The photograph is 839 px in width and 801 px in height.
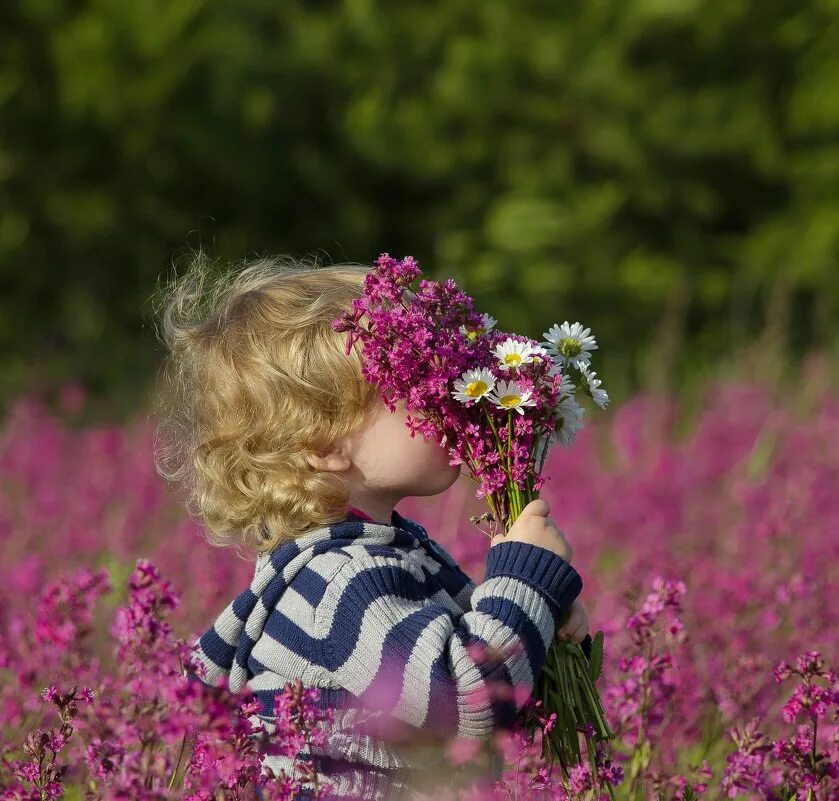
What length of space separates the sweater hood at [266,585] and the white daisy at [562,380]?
1.37ft

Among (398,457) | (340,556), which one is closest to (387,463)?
(398,457)

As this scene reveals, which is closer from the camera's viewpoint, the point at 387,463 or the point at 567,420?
the point at 567,420

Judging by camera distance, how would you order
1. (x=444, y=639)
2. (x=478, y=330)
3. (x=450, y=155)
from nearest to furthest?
(x=444, y=639) → (x=478, y=330) → (x=450, y=155)

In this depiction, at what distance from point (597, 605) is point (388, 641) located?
202 cm

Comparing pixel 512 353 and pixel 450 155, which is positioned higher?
pixel 450 155

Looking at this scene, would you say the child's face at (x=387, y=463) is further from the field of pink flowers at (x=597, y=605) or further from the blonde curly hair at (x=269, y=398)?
the field of pink flowers at (x=597, y=605)

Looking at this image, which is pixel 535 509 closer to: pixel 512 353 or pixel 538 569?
pixel 538 569

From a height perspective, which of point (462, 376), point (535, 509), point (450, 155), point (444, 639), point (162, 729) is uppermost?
point (450, 155)

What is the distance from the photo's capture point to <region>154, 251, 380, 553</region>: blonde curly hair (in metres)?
2.42

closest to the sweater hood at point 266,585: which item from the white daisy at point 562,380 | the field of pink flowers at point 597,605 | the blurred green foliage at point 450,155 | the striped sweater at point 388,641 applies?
the striped sweater at point 388,641

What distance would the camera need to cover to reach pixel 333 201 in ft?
41.9

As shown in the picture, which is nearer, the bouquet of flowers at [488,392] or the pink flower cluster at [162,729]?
the pink flower cluster at [162,729]

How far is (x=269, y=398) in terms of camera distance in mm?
2473

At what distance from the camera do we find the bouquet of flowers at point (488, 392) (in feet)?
6.99
